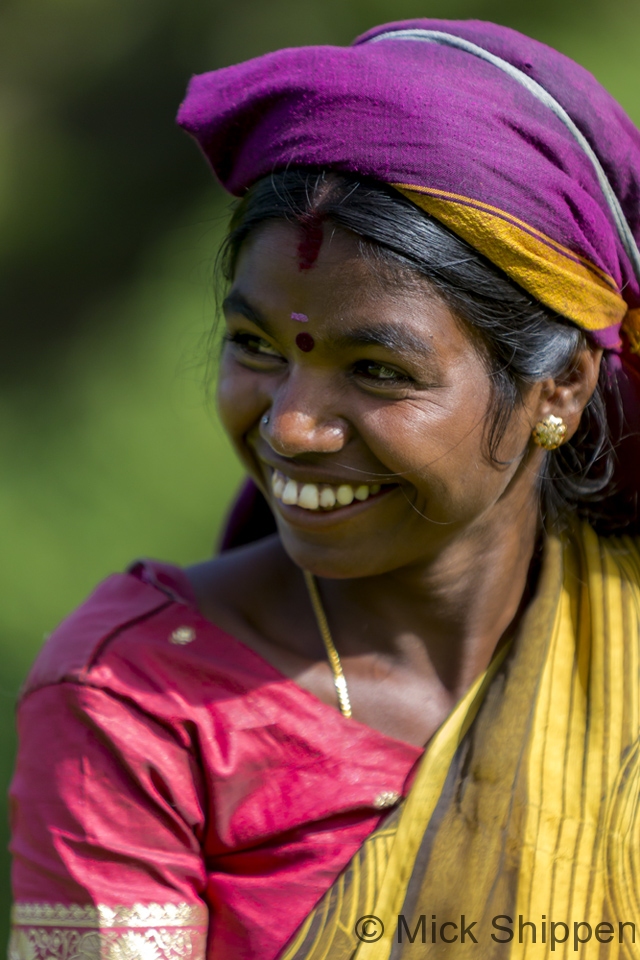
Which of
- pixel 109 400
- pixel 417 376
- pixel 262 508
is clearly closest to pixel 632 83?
pixel 109 400

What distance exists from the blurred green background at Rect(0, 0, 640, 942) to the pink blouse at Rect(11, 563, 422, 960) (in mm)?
2938

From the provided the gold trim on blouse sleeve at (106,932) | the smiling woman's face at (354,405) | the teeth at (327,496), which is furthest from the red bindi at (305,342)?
the gold trim on blouse sleeve at (106,932)

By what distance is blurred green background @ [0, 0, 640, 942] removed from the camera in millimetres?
4883

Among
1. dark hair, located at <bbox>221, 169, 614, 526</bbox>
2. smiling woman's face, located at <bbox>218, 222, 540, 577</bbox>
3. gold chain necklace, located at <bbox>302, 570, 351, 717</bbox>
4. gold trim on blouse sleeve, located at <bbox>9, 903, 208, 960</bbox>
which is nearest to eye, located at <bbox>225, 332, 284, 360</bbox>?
smiling woman's face, located at <bbox>218, 222, 540, 577</bbox>

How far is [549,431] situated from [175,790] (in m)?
0.84

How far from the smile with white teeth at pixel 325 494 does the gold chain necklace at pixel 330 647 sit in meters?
0.22

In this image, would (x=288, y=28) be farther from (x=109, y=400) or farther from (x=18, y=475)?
(x=18, y=475)

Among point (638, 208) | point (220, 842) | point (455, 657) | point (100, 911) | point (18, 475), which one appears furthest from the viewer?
point (18, 475)

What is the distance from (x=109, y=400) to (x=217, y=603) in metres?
3.00

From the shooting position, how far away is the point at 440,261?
1638mm

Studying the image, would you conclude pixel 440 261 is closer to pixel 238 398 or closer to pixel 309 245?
pixel 309 245

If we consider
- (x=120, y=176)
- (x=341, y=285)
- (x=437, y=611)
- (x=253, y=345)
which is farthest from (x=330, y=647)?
(x=120, y=176)

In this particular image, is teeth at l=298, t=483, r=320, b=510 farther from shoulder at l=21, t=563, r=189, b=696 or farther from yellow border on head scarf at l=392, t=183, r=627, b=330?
yellow border on head scarf at l=392, t=183, r=627, b=330

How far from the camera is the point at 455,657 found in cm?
203
